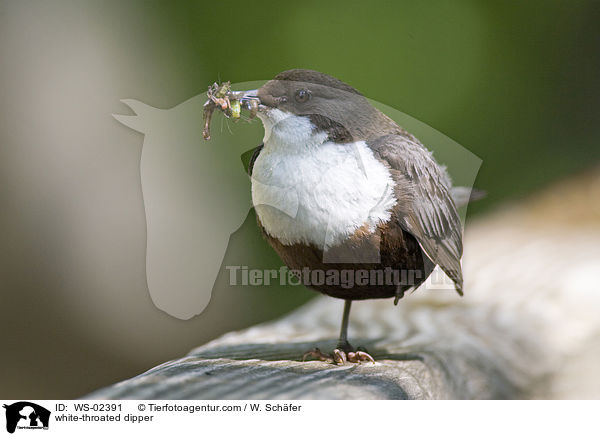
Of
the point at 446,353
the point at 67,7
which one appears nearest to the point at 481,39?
the point at 446,353

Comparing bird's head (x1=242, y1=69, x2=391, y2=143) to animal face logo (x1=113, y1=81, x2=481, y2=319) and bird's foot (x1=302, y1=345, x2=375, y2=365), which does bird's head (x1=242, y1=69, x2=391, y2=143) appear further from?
bird's foot (x1=302, y1=345, x2=375, y2=365)

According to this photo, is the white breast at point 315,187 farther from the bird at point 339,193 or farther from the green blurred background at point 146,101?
the green blurred background at point 146,101

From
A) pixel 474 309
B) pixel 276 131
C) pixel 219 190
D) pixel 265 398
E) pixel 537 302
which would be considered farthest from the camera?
pixel 219 190

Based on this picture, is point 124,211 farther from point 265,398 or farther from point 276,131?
point 265,398

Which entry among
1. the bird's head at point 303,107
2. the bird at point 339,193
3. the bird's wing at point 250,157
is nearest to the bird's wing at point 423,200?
the bird at point 339,193
